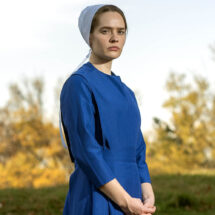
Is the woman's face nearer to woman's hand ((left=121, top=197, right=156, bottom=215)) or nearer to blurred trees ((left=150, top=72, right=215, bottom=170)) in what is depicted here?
woman's hand ((left=121, top=197, right=156, bottom=215))

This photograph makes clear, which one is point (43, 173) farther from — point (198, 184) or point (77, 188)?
point (77, 188)

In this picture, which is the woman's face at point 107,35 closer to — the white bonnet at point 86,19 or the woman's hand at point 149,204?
the white bonnet at point 86,19

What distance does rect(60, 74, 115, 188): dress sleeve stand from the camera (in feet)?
5.20

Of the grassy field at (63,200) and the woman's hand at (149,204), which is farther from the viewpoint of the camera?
the grassy field at (63,200)

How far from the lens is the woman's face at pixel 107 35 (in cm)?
176

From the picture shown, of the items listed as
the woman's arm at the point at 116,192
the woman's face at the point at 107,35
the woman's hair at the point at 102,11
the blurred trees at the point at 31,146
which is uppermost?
the woman's hair at the point at 102,11

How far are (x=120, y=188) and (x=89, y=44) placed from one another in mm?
706

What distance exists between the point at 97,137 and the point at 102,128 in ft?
0.18

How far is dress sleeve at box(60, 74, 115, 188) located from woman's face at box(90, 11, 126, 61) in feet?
0.57

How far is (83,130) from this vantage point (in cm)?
161

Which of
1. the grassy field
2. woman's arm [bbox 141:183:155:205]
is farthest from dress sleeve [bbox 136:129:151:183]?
the grassy field

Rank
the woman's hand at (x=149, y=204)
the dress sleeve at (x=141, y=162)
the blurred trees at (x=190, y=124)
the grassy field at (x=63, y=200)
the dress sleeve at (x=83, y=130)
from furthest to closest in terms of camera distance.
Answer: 1. the blurred trees at (x=190, y=124)
2. the grassy field at (x=63, y=200)
3. the dress sleeve at (x=141, y=162)
4. the woman's hand at (x=149, y=204)
5. the dress sleeve at (x=83, y=130)

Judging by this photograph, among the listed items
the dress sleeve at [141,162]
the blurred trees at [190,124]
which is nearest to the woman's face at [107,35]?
the dress sleeve at [141,162]

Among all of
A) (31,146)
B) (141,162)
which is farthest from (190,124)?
(141,162)
